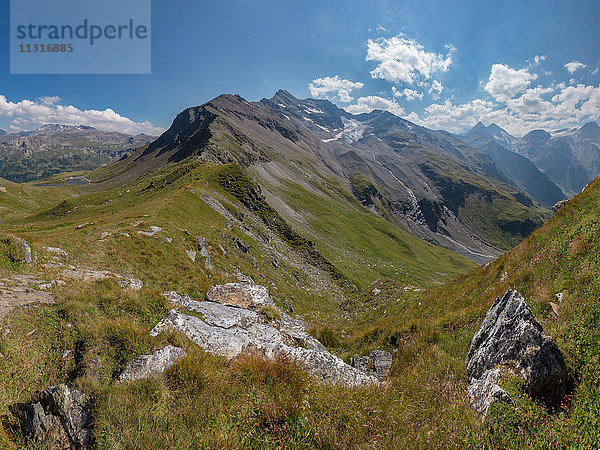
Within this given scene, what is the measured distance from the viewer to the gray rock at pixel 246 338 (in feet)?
24.3

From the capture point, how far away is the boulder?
13.7 metres

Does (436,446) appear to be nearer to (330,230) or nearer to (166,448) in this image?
(166,448)

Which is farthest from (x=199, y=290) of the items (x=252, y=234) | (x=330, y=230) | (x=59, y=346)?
(x=330, y=230)

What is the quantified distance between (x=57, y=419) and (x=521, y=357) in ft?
30.6

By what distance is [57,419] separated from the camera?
4551mm

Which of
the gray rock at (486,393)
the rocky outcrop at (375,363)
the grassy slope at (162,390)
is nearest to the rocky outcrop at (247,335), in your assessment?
the grassy slope at (162,390)

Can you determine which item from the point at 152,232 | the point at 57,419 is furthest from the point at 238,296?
the point at 152,232

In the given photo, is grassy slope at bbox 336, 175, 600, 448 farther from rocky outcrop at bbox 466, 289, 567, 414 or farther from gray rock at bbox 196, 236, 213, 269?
gray rock at bbox 196, 236, 213, 269

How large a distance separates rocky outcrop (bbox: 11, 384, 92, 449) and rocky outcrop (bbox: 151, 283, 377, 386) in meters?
2.33

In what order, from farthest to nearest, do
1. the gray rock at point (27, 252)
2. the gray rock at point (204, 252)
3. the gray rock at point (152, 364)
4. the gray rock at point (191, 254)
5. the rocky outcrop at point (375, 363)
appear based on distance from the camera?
1. the gray rock at point (204, 252)
2. the gray rock at point (191, 254)
3. the gray rock at point (27, 252)
4. the rocky outcrop at point (375, 363)
5. the gray rock at point (152, 364)

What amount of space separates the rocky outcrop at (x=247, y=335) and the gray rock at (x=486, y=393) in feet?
8.57

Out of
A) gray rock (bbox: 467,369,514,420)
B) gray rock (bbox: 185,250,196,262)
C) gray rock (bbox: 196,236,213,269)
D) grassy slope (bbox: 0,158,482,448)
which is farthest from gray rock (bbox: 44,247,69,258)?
gray rock (bbox: 467,369,514,420)

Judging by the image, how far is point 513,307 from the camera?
6.41 m

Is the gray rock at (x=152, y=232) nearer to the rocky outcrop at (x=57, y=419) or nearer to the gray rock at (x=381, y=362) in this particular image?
the rocky outcrop at (x=57, y=419)
